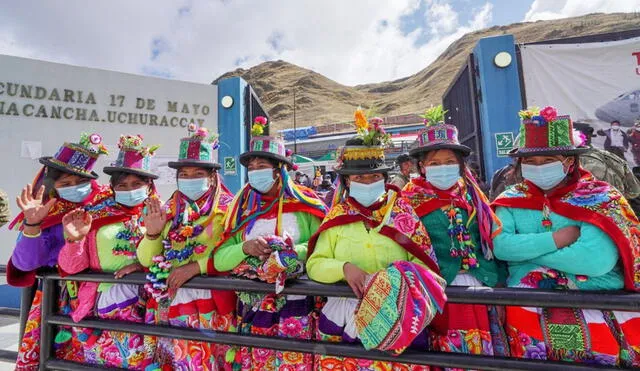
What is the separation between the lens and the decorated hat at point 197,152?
2.35 metres

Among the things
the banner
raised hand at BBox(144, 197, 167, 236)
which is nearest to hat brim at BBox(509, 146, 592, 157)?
raised hand at BBox(144, 197, 167, 236)

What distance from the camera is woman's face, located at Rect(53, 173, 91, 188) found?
8.04ft

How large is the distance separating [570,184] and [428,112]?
2.80 feet

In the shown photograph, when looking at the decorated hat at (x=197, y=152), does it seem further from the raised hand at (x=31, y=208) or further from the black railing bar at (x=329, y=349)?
the black railing bar at (x=329, y=349)

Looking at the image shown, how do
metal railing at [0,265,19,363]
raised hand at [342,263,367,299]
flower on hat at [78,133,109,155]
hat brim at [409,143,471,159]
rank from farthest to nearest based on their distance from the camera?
flower on hat at [78,133,109,155]
metal railing at [0,265,19,363]
hat brim at [409,143,471,159]
raised hand at [342,263,367,299]

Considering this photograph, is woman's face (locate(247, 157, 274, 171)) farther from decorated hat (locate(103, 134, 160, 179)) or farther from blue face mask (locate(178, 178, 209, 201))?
decorated hat (locate(103, 134, 160, 179))

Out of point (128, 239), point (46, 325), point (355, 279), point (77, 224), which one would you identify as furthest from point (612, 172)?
point (46, 325)

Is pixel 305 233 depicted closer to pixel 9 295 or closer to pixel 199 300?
pixel 199 300

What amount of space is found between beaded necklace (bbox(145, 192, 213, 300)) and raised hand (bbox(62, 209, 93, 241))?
49cm

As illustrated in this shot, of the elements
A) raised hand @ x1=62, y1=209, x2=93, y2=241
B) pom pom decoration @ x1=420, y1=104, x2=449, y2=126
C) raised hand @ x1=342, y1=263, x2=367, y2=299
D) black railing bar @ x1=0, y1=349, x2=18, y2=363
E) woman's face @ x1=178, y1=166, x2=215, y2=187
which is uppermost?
pom pom decoration @ x1=420, y1=104, x2=449, y2=126

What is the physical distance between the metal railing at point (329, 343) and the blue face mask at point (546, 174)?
2.46 feet

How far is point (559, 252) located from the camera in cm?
162

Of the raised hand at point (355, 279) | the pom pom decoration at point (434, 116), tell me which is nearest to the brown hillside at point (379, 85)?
the pom pom decoration at point (434, 116)

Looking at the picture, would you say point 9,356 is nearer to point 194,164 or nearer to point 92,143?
point 92,143
